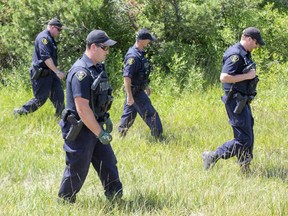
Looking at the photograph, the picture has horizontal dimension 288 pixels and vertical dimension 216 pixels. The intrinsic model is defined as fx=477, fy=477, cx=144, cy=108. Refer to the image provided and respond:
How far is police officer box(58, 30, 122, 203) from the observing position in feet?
12.9

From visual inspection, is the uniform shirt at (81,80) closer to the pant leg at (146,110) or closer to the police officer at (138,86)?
the police officer at (138,86)

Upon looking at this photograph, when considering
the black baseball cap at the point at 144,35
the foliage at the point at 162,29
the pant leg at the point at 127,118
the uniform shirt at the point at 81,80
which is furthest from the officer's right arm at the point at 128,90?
the foliage at the point at 162,29

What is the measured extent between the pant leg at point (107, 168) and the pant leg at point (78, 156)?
16cm

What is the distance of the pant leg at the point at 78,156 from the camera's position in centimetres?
409

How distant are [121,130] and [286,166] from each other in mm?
2327

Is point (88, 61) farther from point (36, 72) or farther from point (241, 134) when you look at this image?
point (36, 72)

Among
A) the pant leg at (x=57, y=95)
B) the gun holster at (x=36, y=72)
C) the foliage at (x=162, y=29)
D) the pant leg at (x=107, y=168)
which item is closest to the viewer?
the pant leg at (x=107, y=168)

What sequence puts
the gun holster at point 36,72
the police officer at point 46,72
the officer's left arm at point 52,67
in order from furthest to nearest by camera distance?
the gun holster at point 36,72 → the police officer at point 46,72 → the officer's left arm at point 52,67

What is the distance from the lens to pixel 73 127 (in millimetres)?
4023

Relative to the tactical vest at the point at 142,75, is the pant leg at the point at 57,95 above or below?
below

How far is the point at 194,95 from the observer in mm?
8984

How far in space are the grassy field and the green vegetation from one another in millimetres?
14

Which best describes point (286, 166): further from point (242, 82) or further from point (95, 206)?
point (95, 206)

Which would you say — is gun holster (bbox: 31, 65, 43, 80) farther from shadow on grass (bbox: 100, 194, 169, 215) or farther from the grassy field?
shadow on grass (bbox: 100, 194, 169, 215)
